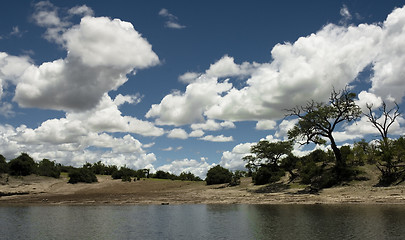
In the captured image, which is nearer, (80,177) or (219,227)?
(219,227)

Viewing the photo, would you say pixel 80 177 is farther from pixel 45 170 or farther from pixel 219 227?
pixel 219 227

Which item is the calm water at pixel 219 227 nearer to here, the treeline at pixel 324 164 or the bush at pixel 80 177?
the treeline at pixel 324 164

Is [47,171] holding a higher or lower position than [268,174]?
higher

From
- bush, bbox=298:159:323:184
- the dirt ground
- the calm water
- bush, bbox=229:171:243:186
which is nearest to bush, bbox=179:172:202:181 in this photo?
the dirt ground

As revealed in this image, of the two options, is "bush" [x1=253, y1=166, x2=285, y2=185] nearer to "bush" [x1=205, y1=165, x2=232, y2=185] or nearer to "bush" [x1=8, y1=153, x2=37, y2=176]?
"bush" [x1=205, y1=165, x2=232, y2=185]

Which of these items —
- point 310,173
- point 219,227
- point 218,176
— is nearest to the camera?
point 219,227

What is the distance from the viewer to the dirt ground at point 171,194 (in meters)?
43.9

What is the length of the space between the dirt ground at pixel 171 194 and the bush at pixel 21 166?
7.26 ft

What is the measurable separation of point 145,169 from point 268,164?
62819 millimetres

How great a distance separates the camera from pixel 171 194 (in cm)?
6600

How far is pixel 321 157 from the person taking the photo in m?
69.9

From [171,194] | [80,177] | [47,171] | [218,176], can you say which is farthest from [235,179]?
[47,171]

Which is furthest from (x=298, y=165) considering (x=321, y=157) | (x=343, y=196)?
(x=343, y=196)

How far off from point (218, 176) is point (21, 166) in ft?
167
